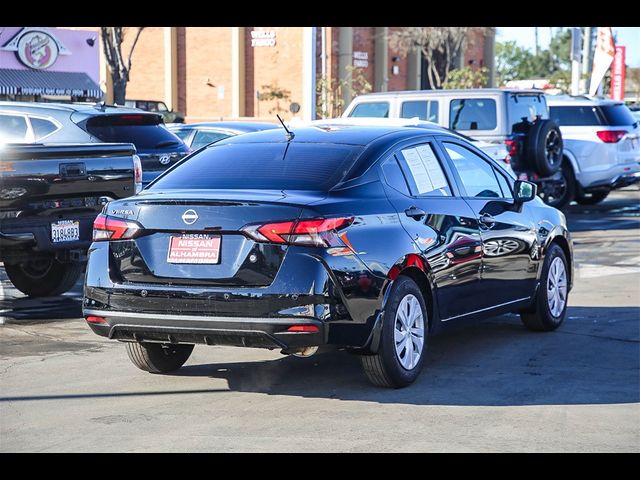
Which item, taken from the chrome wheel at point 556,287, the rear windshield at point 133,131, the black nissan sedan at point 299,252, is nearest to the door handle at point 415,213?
the black nissan sedan at point 299,252

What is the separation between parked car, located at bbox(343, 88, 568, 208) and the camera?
1758cm

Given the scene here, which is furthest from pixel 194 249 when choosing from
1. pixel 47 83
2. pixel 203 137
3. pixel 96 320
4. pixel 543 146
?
pixel 47 83

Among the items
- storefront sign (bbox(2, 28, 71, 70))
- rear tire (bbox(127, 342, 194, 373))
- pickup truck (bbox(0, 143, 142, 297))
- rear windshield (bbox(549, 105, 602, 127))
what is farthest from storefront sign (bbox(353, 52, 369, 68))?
rear tire (bbox(127, 342, 194, 373))

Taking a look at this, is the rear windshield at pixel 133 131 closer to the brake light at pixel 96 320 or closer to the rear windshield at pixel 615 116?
the brake light at pixel 96 320

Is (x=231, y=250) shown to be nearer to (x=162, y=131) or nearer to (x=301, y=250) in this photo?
(x=301, y=250)

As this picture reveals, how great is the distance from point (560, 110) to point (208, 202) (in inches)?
610

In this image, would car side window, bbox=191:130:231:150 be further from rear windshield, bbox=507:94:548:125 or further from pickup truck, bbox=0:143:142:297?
pickup truck, bbox=0:143:142:297

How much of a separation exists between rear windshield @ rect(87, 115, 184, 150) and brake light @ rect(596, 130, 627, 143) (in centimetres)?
946

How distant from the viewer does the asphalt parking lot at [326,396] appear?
596 centimetres

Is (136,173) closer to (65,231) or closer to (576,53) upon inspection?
(65,231)

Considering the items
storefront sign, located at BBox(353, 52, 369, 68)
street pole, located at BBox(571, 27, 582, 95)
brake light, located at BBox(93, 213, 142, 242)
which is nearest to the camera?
brake light, located at BBox(93, 213, 142, 242)

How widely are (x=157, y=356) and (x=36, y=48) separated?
25.0 metres

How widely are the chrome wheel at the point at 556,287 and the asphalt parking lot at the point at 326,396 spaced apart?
20cm
